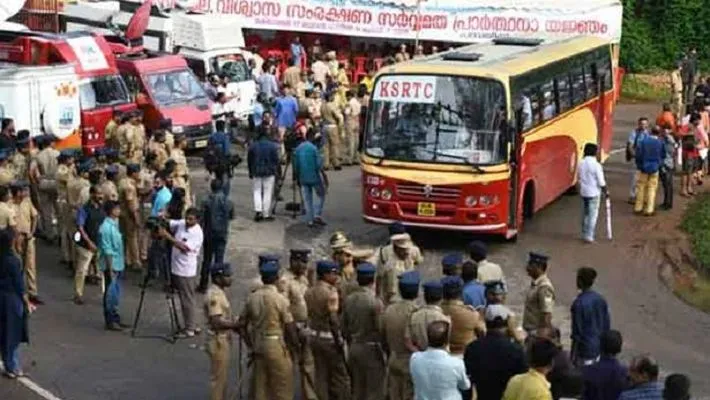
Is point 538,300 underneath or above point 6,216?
above

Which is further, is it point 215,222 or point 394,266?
point 215,222

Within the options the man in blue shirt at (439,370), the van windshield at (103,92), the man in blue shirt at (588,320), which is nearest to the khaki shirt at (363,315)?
the man in blue shirt at (588,320)

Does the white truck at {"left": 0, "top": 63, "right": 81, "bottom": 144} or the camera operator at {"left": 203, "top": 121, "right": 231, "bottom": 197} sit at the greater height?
the white truck at {"left": 0, "top": 63, "right": 81, "bottom": 144}

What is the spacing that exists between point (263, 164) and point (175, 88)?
257 inches

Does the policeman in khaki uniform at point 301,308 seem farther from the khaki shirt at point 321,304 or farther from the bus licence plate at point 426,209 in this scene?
the bus licence plate at point 426,209

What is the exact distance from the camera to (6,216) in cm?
1773

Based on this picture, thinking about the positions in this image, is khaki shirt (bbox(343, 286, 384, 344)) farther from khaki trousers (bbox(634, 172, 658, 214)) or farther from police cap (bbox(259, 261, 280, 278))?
khaki trousers (bbox(634, 172, 658, 214))

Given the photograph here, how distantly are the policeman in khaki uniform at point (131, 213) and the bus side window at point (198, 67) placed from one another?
1173cm

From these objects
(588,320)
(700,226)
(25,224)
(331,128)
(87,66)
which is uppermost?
(87,66)

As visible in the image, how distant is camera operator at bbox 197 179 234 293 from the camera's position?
19.1 m

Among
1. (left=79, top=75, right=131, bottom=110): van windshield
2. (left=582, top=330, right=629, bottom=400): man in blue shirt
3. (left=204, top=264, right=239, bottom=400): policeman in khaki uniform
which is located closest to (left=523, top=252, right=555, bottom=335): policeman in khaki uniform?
(left=582, top=330, right=629, bottom=400): man in blue shirt

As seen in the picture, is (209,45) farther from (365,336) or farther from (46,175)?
(365,336)

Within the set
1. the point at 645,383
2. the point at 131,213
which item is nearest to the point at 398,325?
the point at 645,383

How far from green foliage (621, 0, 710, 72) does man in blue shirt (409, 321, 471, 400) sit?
101ft
